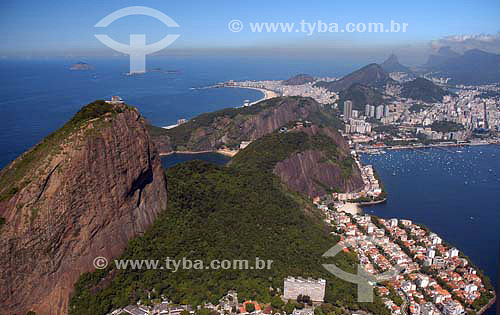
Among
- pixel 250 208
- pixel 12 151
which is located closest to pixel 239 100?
pixel 12 151

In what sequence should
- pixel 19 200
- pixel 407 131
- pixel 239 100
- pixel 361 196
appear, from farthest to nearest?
pixel 239 100, pixel 407 131, pixel 361 196, pixel 19 200

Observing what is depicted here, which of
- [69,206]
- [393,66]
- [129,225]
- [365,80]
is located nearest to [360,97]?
[365,80]

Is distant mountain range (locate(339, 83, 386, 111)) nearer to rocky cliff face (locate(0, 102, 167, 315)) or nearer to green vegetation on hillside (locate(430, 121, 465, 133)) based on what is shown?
green vegetation on hillside (locate(430, 121, 465, 133))

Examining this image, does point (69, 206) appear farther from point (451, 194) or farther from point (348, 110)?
point (348, 110)

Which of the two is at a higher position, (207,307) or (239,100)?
(239,100)

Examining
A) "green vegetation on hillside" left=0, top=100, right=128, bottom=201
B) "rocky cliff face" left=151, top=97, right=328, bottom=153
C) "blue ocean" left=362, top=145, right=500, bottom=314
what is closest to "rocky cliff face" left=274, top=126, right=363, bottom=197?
"blue ocean" left=362, top=145, right=500, bottom=314

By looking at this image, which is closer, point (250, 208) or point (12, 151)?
point (250, 208)

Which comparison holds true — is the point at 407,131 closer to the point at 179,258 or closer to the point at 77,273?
the point at 179,258
